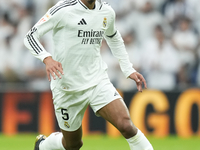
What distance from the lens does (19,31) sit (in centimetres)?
1090

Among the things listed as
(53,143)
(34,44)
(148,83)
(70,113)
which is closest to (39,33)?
(34,44)

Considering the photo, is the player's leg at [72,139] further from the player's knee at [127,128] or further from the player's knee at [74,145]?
the player's knee at [127,128]

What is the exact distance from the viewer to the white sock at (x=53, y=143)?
5.68 meters

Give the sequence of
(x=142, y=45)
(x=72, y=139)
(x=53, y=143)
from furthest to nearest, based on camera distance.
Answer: (x=142, y=45), (x=53, y=143), (x=72, y=139)

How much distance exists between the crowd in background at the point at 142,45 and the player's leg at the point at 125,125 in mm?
4457

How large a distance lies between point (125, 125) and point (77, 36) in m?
1.08

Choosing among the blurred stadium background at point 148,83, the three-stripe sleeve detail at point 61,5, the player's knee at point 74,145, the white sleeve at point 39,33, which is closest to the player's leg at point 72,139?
the player's knee at point 74,145

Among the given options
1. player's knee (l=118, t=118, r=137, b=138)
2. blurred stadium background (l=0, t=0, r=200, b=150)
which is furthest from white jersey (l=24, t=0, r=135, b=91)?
blurred stadium background (l=0, t=0, r=200, b=150)

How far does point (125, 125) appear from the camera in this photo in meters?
4.61

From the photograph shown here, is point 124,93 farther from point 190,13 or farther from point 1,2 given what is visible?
point 1,2

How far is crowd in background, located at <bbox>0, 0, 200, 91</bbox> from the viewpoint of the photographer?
31.1ft

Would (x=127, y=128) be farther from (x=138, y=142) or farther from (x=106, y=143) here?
(x=106, y=143)

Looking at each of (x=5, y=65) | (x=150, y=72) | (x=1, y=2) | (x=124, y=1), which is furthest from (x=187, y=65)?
(x=1, y=2)

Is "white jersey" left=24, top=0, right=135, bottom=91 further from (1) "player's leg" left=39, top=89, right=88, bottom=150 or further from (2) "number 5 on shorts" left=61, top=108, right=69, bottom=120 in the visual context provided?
(2) "number 5 on shorts" left=61, top=108, right=69, bottom=120
